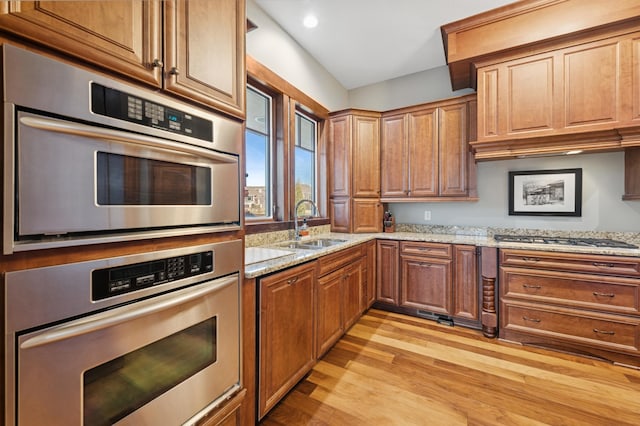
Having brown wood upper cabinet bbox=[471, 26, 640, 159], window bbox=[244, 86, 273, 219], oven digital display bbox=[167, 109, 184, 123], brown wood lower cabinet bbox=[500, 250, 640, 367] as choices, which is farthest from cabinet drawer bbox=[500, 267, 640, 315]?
oven digital display bbox=[167, 109, 184, 123]

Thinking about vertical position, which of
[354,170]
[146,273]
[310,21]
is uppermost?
[310,21]

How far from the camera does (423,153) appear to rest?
10.9 feet

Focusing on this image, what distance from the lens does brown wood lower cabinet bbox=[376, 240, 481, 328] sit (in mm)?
2834

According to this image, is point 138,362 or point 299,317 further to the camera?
point 299,317

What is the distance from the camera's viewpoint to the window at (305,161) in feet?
10.5

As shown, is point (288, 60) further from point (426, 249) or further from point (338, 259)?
point (426, 249)

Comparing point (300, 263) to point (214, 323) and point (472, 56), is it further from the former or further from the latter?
point (472, 56)

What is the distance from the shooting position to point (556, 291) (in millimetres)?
2408

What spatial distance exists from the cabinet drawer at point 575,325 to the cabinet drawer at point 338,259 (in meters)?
1.46

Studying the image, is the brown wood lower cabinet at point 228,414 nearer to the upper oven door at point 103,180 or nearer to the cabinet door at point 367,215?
the upper oven door at point 103,180

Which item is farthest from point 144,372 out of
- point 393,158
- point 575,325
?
point 393,158

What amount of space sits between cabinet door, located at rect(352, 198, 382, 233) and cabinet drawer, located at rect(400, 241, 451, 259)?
524 mm

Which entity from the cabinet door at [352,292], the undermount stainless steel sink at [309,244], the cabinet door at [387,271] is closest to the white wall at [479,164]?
the cabinet door at [387,271]

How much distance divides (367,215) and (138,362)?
9.58 ft
